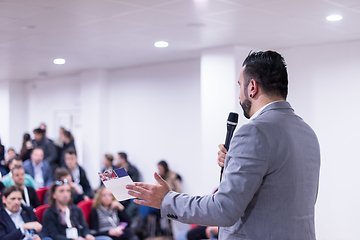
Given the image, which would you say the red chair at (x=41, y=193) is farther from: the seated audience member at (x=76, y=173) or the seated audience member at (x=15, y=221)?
the seated audience member at (x=15, y=221)

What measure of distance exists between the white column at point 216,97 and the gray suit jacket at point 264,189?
15.4ft

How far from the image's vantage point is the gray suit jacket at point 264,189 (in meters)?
1.48

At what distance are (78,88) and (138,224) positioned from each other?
159 inches

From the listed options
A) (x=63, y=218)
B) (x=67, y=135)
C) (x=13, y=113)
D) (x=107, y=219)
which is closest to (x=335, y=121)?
(x=107, y=219)

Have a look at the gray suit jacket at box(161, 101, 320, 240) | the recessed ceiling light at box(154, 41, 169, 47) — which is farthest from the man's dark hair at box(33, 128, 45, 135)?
the gray suit jacket at box(161, 101, 320, 240)

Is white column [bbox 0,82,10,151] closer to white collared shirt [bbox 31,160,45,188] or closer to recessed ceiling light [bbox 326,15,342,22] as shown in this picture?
white collared shirt [bbox 31,160,45,188]

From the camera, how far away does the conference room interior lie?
457 centimetres

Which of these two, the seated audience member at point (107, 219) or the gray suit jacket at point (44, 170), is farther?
Answer: the gray suit jacket at point (44, 170)

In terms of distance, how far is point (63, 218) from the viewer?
17.2 feet

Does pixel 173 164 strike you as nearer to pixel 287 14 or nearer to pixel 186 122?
pixel 186 122

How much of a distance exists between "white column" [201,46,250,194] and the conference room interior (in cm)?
2

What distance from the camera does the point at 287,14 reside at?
15.1ft

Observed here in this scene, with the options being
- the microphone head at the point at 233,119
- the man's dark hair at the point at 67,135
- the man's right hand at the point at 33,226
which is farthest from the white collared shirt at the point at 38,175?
the microphone head at the point at 233,119

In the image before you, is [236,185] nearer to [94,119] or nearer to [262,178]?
[262,178]
